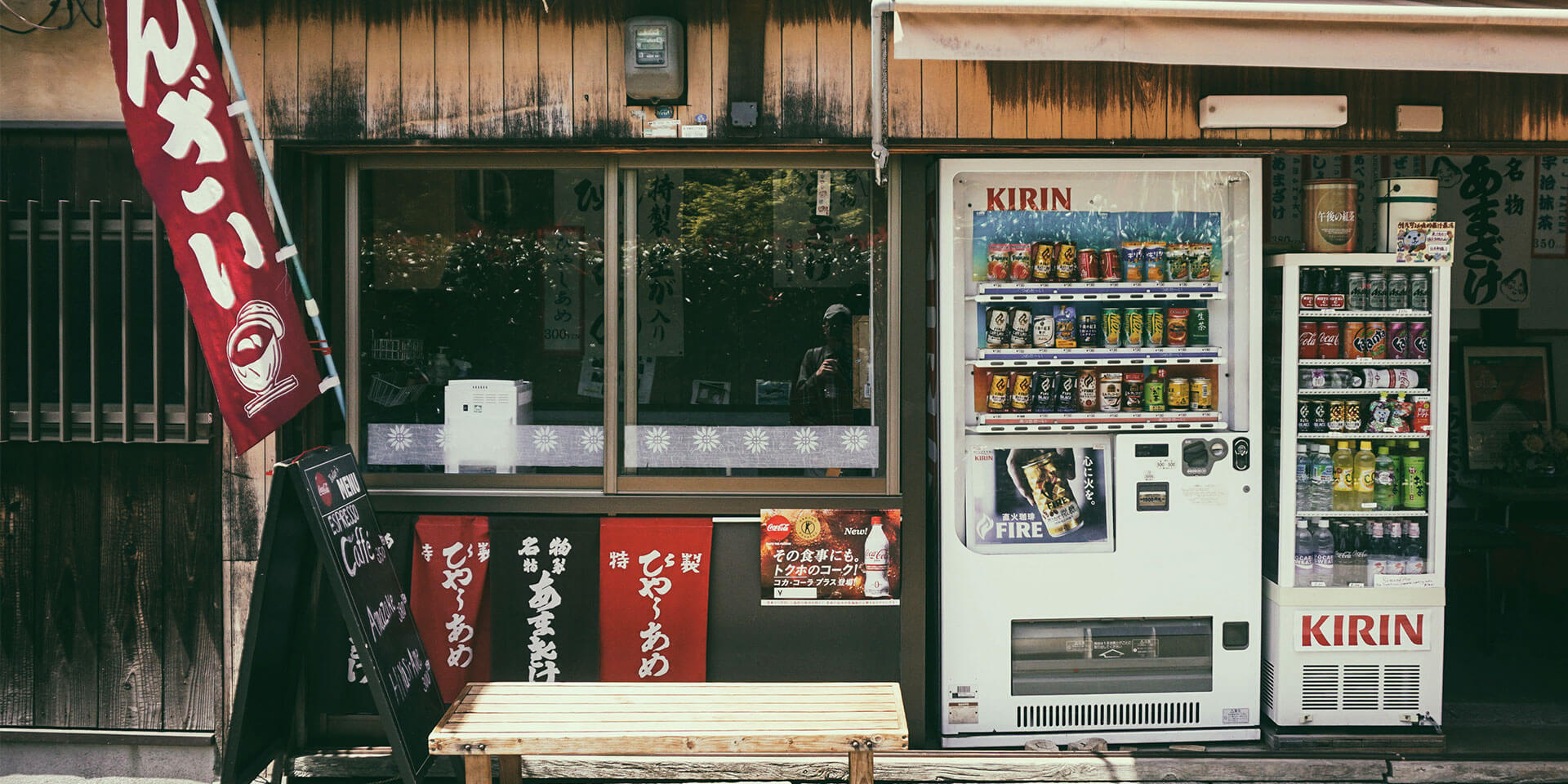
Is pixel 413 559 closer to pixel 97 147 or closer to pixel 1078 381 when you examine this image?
pixel 97 147

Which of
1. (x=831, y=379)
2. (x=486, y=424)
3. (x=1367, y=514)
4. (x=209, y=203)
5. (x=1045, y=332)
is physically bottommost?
(x=1367, y=514)

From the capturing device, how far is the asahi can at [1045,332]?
4.70 metres

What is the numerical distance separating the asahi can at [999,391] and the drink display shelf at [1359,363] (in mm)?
1317

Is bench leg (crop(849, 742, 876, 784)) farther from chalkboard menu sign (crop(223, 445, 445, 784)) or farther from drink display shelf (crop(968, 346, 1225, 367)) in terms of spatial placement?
drink display shelf (crop(968, 346, 1225, 367))

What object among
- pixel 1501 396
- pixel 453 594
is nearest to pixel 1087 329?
pixel 453 594

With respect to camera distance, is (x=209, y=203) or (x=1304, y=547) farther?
(x=1304, y=547)

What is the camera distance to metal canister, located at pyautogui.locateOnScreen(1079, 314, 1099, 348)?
15.5 feet

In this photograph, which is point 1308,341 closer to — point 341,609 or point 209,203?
point 341,609

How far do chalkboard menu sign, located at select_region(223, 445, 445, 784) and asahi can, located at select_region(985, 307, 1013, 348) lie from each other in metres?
2.83

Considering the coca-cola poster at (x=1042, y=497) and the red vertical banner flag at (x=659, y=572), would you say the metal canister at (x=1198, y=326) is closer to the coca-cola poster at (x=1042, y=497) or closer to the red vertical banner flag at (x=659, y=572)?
the coca-cola poster at (x=1042, y=497)

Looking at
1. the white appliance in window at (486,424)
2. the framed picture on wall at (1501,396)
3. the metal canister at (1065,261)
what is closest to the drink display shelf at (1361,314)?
the metal canister at (1065,261)

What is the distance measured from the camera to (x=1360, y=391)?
469 centimetres

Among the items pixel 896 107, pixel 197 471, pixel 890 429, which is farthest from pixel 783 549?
pixel 197 471

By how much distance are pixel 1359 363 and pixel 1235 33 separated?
179cm
